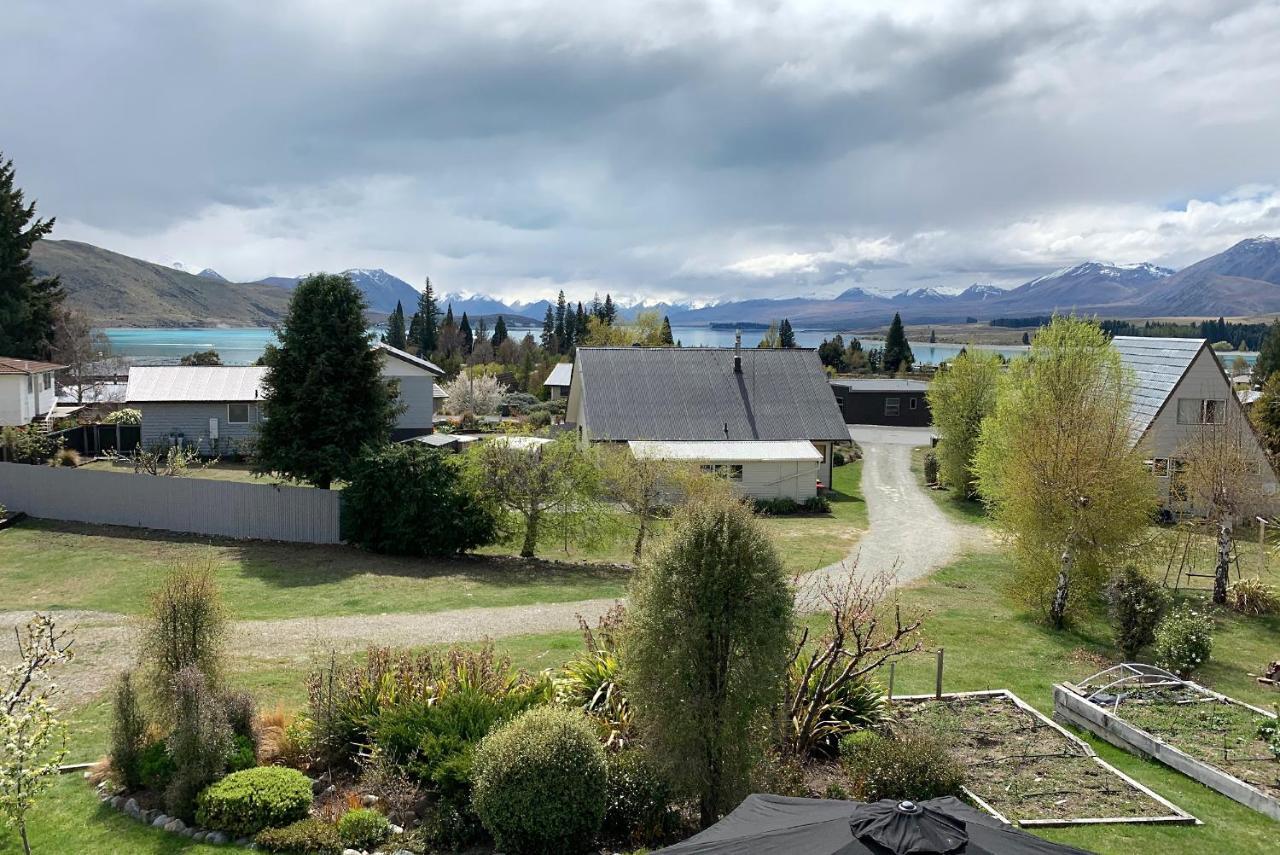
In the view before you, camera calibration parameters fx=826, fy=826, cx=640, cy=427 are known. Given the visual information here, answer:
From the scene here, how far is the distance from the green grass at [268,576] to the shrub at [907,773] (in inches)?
418

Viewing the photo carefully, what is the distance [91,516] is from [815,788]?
→ 939 inches

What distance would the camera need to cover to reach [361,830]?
306 inches

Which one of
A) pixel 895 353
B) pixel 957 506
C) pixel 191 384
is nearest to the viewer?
pixel 957 506

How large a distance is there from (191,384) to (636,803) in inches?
1427

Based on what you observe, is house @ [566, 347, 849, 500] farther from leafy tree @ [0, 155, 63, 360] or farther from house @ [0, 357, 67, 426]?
leafy tree @ [0, 155, 63, 360]

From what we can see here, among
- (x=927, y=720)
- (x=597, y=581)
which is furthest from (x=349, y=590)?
(x=927, y=720)

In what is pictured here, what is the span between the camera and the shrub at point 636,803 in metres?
7.94

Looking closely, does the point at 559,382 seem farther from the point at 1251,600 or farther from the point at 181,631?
the point at 181,631

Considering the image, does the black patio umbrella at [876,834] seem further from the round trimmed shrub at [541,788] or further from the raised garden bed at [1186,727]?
the raised garden bed at [1186,727]

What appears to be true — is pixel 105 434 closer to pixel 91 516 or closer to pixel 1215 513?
pixel 91 516

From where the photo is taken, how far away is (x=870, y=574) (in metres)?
21.7

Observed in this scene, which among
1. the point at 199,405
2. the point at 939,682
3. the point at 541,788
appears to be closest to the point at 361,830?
the point at 541,788

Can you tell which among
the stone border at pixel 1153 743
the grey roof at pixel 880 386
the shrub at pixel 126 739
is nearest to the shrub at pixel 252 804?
the shrub at pixel 126 739

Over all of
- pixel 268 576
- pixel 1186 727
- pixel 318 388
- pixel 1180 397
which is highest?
pixel 318 388
